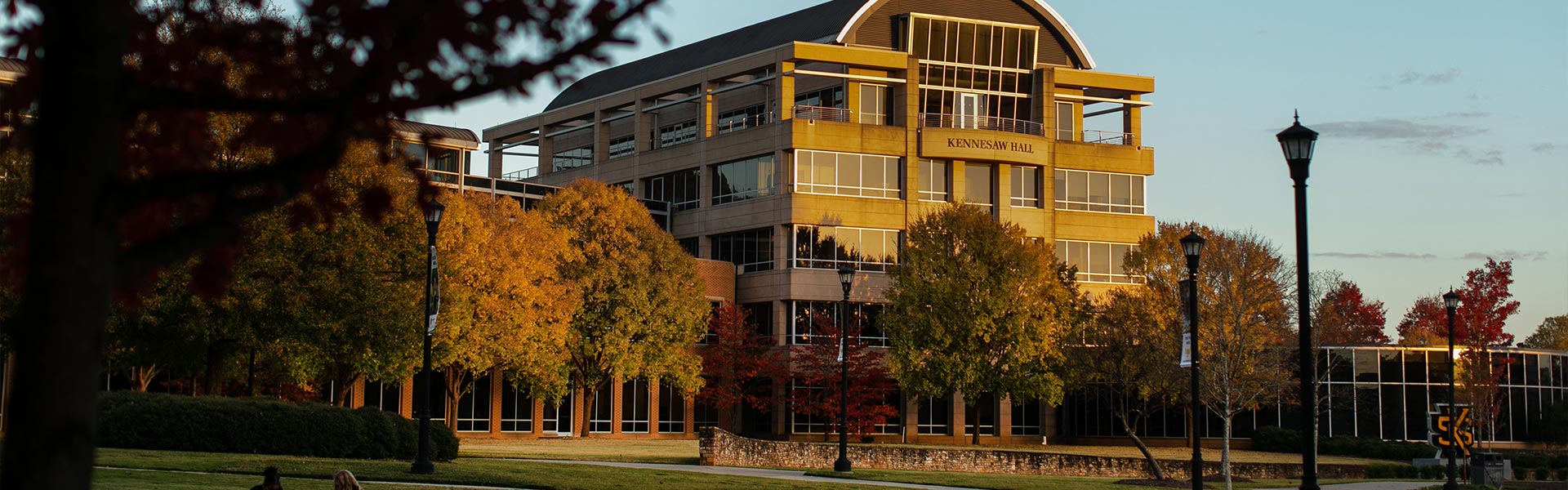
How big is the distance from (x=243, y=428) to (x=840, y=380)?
1286 inches

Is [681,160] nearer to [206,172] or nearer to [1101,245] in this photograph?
[1101,245]

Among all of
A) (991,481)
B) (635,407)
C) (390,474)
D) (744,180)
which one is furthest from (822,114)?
(390,474)

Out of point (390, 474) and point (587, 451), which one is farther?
point (587, 451)

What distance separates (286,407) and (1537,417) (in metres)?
61.0

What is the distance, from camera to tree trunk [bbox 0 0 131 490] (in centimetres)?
452

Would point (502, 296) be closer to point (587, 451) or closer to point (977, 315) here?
point (587, 451)

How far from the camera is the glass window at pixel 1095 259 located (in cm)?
7262

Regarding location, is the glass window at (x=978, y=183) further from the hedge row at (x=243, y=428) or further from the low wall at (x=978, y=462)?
the hedge row at (x=243, y=428)

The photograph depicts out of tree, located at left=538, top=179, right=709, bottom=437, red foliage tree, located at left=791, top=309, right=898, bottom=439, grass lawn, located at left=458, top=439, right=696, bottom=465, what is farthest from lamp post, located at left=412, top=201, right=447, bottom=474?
red foliage tree, located at left=791, top=309, right=898, bottom=439

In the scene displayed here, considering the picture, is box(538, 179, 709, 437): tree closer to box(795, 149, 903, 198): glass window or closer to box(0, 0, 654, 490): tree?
box(795, 149, 903, 198): glass window

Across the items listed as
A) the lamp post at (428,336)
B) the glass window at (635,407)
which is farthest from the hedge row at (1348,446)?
the lamp post at (428,336)

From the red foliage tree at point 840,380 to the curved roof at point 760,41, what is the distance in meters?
15.3

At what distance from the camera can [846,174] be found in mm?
68625

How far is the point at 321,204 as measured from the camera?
19.5 ft
